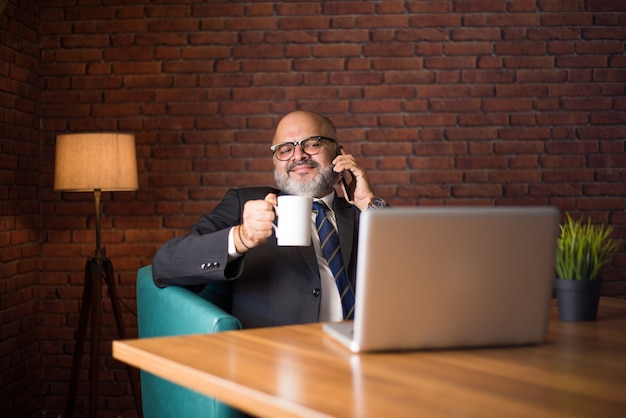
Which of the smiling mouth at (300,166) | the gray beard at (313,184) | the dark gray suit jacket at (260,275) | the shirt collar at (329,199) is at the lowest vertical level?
the dark gray suit jacket at (260,275)

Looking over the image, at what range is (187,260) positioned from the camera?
2072mm

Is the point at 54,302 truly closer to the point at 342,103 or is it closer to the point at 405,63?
the point at 342,103

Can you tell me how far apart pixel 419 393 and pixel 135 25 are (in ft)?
10.2

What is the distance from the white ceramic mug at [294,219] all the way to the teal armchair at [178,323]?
0.79 ft

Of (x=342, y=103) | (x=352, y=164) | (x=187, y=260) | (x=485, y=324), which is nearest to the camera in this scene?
(x=485, y=324)

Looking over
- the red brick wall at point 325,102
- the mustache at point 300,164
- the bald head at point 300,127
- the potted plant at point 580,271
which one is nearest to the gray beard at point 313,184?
the mustache at point 300,164

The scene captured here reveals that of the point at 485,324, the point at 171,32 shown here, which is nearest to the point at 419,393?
the point at 485,324

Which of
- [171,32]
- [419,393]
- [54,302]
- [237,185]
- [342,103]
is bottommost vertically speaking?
[54,302]

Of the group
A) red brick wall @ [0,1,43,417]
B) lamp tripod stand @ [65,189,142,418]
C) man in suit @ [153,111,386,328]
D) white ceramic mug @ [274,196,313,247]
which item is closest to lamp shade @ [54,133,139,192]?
lamp tripod stand @ [65,189,142,418]

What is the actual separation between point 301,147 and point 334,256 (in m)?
0.49

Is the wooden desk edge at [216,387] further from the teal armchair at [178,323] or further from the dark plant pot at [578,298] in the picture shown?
the dark plant pot at [578,298]

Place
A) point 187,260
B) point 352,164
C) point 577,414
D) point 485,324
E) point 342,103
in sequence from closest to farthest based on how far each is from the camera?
point 577,414 < point 485,324 < point 187,260 < point 352,164 < point 342,103

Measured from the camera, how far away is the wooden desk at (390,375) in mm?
923

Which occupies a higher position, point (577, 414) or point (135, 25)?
point (135, 25)
